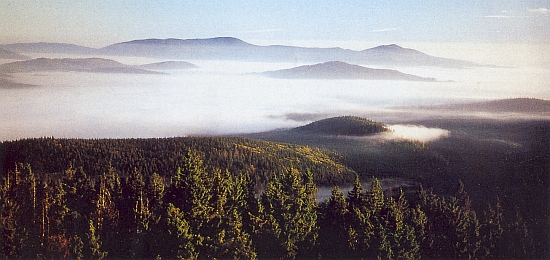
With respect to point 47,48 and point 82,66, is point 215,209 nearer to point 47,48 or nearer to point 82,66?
point 82,66

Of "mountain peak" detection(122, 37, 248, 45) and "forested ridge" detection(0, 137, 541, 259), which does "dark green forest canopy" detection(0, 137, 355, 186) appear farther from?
"mountain peak" detection(122, 37, 248, 45)

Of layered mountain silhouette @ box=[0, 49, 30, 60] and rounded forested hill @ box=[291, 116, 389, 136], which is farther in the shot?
rounded forested hill @ box=[291, 116, 389, 136]

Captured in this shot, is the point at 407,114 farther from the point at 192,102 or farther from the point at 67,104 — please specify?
the point at 67,104

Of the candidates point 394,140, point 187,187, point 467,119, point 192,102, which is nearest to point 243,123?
point 192,102

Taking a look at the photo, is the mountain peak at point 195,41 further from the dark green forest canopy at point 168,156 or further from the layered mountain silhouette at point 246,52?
the dark green forest canopy at point 168,156

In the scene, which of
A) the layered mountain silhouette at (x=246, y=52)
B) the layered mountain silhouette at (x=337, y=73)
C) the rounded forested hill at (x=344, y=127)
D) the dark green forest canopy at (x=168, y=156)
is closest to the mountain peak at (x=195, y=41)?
the layered mountain silhouette at (x=246, y=52)

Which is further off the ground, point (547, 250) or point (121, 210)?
point (121, 210)

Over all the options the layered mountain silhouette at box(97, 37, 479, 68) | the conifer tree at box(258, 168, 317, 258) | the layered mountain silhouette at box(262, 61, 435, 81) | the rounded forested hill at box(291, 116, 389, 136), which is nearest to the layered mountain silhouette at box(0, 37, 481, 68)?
the layered mountain silhouette at box(97, 37, 479, 68)
